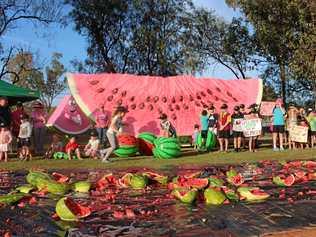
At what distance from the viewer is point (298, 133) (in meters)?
21.1

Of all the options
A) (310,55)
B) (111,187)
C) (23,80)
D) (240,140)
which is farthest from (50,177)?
(23,80)

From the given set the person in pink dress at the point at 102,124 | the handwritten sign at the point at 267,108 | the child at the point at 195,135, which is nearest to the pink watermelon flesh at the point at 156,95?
the child at the point at 195,135

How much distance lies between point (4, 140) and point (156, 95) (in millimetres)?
8473

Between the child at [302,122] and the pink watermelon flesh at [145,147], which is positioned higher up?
the child at [302,122]

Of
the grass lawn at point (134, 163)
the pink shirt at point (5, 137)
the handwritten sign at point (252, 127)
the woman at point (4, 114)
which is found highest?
the woman at point (4, 114)

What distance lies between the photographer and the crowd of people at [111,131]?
17.7m

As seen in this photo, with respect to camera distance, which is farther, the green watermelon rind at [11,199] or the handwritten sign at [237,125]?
the handwritten sign at [237,125]

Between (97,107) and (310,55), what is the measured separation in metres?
14.3

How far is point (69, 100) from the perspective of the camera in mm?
26078

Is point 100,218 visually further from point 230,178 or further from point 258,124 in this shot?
point 258,124

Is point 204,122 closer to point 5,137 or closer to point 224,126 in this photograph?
point 224,126

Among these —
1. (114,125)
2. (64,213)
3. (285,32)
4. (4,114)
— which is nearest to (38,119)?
(4,114)

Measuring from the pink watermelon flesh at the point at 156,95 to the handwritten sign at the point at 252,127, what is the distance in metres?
3.58

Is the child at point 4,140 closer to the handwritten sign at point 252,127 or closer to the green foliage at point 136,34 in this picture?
the handwritten sign at point 252,127
